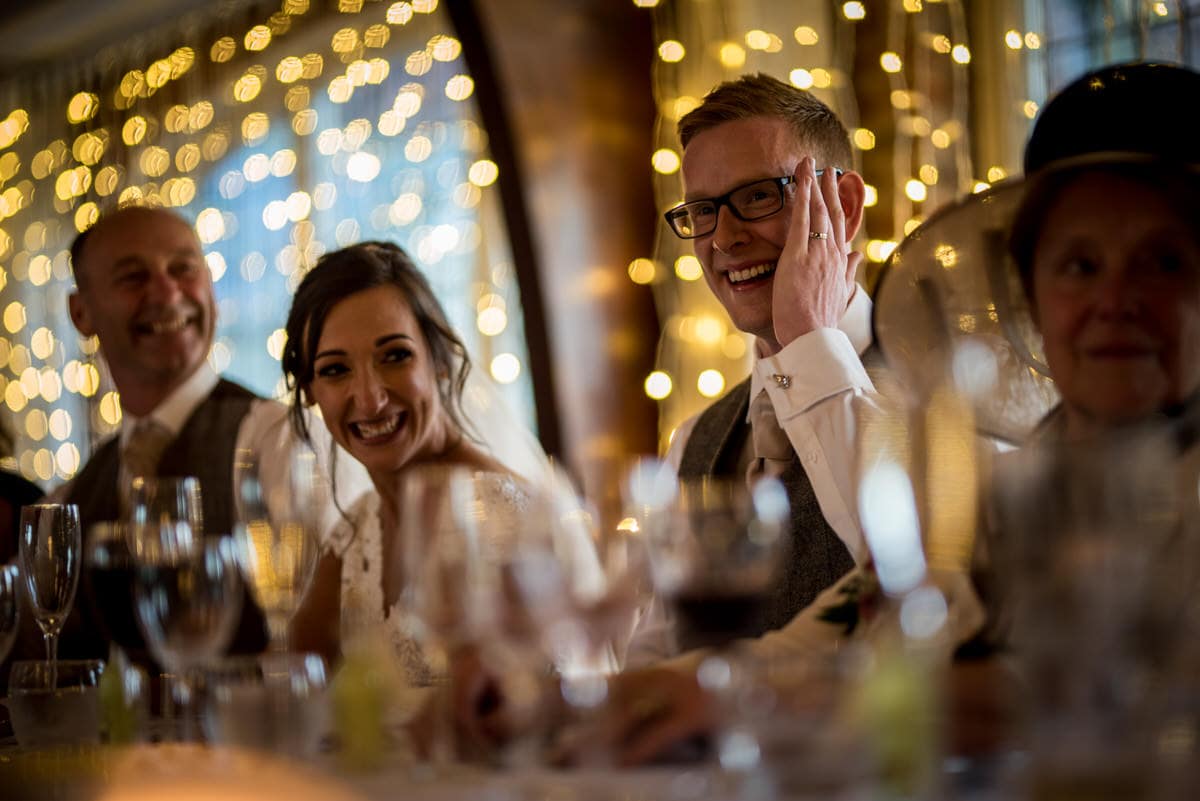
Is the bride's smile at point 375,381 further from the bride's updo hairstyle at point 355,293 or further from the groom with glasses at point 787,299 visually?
the groom with glasses at point 787,299

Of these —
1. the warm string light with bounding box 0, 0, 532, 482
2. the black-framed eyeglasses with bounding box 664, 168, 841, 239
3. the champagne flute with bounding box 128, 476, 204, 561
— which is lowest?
the champagne flute with bounding box 128, 476, 204, 561

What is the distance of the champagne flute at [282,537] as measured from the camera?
1271 mm

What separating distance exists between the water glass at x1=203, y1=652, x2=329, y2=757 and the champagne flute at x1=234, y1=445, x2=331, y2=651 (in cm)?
16

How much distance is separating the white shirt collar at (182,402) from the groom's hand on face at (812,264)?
1.64 metres

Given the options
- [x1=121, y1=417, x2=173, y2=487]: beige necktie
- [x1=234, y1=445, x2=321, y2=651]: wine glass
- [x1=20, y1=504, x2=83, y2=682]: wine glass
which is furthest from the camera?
[x1=121, y1=417, x2=173, y2=487]: beige necktie

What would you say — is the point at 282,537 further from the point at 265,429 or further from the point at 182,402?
the point at 182,402

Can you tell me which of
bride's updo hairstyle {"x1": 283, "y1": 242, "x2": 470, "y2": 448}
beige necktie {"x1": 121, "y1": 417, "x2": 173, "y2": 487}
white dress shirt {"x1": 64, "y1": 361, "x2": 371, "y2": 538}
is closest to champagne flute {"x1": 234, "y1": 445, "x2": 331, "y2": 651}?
bride's updo hairstyle {"x1": 283, "y1": 242, "x2": 470, "y2": 448}

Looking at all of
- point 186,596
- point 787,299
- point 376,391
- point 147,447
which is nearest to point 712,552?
point 186,596

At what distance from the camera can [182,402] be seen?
320 centimetres

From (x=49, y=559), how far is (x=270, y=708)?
2.20 feet

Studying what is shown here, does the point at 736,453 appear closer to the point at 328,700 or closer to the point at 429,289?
the point at 429,289

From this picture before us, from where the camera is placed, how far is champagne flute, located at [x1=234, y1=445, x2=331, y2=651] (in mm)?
1271

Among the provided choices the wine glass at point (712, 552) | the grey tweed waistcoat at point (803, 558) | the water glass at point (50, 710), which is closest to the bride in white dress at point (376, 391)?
the grey tweed waistcoat at point (803, 558)

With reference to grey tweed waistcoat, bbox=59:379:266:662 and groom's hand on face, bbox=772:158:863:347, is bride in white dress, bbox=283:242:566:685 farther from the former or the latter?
groom's hand on face, bbox=772:158:863:347
